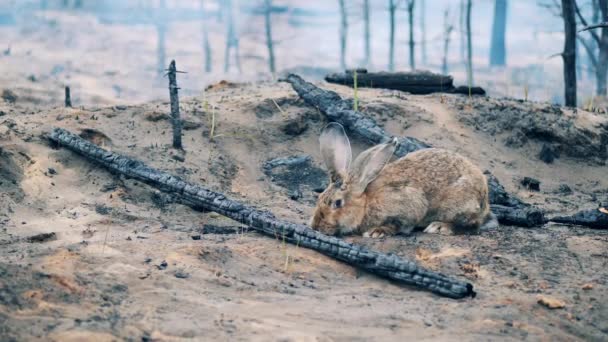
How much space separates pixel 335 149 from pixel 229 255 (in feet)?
6.19

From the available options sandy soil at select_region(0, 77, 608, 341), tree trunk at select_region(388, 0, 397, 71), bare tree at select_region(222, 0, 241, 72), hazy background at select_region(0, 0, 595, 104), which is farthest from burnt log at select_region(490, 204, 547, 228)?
bare tree at select_region(222, 0, 241, 72)

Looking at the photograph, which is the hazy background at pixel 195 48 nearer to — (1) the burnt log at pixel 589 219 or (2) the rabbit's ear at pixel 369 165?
(2) the rabbit's ear at pixel 369 165

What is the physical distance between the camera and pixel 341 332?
14.2 ft

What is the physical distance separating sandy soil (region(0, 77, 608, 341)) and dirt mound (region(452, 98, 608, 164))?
0.62 m

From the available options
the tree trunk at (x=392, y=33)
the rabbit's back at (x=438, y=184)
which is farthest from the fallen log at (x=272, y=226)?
the tree trunk at (x=392, y=33)

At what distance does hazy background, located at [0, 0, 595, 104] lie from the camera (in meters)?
26.8

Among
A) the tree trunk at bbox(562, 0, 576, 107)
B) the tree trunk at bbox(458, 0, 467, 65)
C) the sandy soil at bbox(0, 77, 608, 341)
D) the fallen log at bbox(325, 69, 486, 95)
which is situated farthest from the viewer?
the tree trunk at bbox(458, 0, 467, 65)

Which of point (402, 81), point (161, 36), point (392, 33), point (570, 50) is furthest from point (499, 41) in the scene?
point (402, 81)

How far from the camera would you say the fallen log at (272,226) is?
5281 mm

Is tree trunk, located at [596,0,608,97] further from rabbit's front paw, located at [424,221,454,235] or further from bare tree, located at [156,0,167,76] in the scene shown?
bare tree, located at [156,0,167,76]

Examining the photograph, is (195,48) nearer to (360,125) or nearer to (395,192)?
(360,125)

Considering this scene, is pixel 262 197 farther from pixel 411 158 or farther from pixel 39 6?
pixel 39 6

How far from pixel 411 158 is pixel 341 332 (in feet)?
10.9

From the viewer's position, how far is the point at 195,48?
1357 inches
